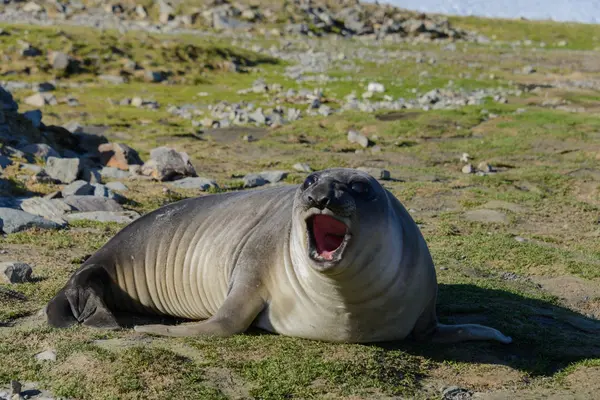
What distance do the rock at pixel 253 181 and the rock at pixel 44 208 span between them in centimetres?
400

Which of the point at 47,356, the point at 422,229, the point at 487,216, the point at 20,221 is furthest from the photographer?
the point at 487,216

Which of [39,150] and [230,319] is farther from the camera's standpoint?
[39,150]

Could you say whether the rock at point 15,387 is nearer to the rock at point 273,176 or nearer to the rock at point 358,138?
the rock at point 273,176

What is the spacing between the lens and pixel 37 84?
3089cm

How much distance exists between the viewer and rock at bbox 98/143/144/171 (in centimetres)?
1633

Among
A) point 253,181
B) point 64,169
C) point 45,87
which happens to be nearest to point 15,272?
point 64,169

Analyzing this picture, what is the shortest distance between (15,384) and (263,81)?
29882mm

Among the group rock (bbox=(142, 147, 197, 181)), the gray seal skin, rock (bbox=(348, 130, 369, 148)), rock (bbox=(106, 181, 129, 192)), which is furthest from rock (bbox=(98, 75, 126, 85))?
the gray seal skin

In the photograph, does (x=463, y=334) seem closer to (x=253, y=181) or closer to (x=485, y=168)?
(x=253, y=181)

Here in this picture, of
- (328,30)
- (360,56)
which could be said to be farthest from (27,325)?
(328,30)

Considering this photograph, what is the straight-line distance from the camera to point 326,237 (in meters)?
5.97

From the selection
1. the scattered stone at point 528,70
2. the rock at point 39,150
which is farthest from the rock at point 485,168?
the scattered stone at point 528,70

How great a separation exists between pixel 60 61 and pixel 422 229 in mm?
25874

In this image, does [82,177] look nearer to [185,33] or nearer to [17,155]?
[17,155]
